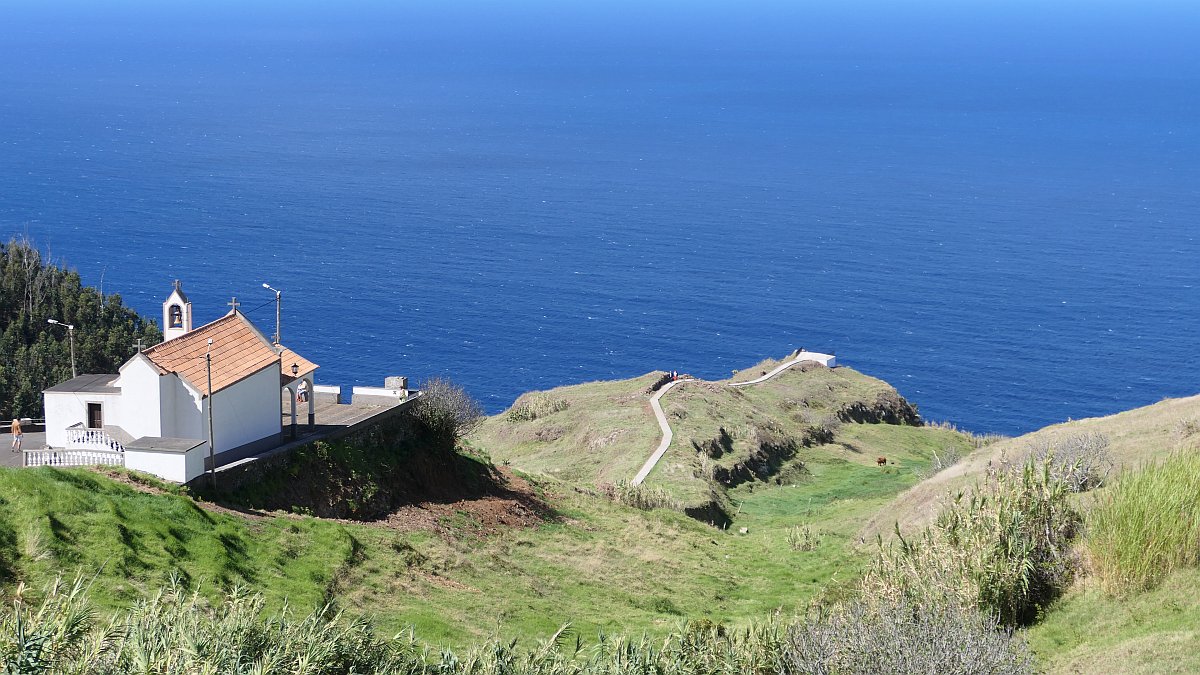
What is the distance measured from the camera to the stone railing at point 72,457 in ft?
127

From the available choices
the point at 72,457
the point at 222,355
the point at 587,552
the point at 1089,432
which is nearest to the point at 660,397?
the point at 1089,432

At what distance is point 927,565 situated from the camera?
33.0 meters

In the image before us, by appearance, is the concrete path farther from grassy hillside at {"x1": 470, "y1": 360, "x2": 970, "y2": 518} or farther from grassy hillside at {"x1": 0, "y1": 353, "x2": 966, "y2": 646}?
grassy hillside at {"x1": 0, "y1": 353, "x2": 966, "y2": 646}

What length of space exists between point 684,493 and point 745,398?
85.9 ft

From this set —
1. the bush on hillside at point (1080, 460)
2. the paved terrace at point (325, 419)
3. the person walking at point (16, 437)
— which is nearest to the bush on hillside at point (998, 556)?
the bush on hillside at point (1080, 460)

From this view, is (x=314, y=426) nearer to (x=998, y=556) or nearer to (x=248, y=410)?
(x=248, y=410)

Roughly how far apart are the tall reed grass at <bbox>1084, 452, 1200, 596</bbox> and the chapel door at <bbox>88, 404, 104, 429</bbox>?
97.6 feet

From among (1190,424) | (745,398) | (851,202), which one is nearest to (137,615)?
(1190,424)

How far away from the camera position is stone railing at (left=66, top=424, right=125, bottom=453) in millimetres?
40000

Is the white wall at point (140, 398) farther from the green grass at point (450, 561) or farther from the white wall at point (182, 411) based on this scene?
the green grass at point (450, 561)

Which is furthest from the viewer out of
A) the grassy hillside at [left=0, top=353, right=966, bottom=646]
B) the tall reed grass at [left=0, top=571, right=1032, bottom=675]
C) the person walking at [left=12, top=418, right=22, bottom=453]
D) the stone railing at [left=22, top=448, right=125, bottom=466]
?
the person walking at [left=12, top=418, right=22, bottom=453]

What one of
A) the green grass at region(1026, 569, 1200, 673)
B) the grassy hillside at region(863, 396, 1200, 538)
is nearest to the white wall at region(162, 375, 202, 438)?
the grassy hillside at region(863, 396, 1200, 538)

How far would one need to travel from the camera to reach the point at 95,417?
41.2 metres

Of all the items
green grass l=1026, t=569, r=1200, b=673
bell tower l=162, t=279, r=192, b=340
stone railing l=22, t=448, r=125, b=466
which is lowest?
green grass l=1026, t=569, r=1200, b=673
